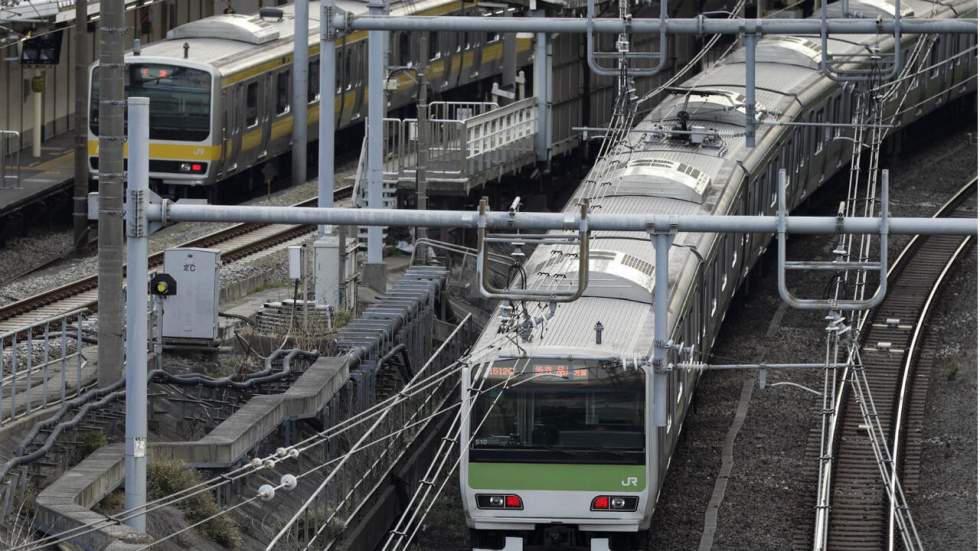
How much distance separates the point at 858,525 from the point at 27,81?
2191 cm

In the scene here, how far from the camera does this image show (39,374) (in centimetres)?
1720

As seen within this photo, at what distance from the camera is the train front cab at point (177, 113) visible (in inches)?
1168

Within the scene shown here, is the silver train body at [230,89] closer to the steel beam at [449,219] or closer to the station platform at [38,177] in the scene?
the station platform at [38,177]

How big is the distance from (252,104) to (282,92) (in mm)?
1194

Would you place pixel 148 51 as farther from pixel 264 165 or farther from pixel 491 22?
pixel 491 22

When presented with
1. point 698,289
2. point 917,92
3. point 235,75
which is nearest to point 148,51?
point 235,75

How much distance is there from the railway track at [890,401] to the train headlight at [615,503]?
241 centimetres

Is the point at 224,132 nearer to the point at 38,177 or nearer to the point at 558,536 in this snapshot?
the point at 38,177

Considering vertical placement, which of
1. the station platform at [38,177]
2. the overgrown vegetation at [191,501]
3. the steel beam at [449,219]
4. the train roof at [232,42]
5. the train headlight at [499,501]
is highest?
the steel beam at [449,219]

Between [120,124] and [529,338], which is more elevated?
[120,124]

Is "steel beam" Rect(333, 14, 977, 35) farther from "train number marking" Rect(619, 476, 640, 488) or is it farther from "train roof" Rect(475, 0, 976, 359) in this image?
"train number marking" Rect(619, 476, 640, 488)

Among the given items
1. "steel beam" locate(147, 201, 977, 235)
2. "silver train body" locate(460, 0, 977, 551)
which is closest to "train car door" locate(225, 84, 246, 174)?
"silver train body" locate(460, 0, 977, 551)

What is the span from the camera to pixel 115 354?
1564cm

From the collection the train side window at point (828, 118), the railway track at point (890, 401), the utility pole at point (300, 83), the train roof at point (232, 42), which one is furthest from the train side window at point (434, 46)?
the railway track at point (890, 401)
